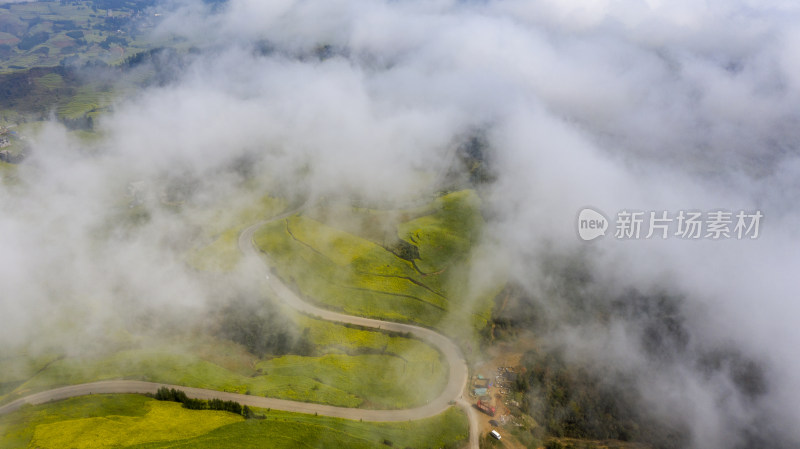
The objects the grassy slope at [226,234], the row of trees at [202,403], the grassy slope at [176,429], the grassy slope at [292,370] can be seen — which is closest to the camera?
the grassy slope at [176,429]

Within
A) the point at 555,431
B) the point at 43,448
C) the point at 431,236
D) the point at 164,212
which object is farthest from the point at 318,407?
the point at 164,212

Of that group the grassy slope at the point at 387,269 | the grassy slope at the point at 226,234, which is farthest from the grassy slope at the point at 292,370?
the grassy slope at the point at 226,234

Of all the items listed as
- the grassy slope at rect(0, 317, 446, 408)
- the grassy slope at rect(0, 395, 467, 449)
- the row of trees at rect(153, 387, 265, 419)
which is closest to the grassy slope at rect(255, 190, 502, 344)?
the grassy slope at rect(0, 317, 446, 408)

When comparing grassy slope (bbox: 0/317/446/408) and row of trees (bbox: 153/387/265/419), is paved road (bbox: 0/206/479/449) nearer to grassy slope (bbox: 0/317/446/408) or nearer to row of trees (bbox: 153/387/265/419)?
grassy slope (bbox: 0/317/446/408)

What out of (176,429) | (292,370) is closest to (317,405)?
(292,370)

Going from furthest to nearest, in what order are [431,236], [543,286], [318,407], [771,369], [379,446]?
[431,236], [543,286], [771,369], [318,407], [379,446]

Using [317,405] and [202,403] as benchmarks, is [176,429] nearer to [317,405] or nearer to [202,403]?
[202,403]

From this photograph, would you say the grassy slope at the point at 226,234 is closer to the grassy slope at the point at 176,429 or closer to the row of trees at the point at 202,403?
the row of trees at the point at 202,403

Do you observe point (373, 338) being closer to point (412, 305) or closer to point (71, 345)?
point (412, 305)

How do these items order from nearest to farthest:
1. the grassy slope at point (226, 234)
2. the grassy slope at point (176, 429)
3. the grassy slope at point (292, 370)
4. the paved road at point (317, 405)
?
the grassy slope at point (176, 429) → the paved road at point (317, 405) → the grassy slope at point (292, 370) → the grassy slope at point (226, 234)
